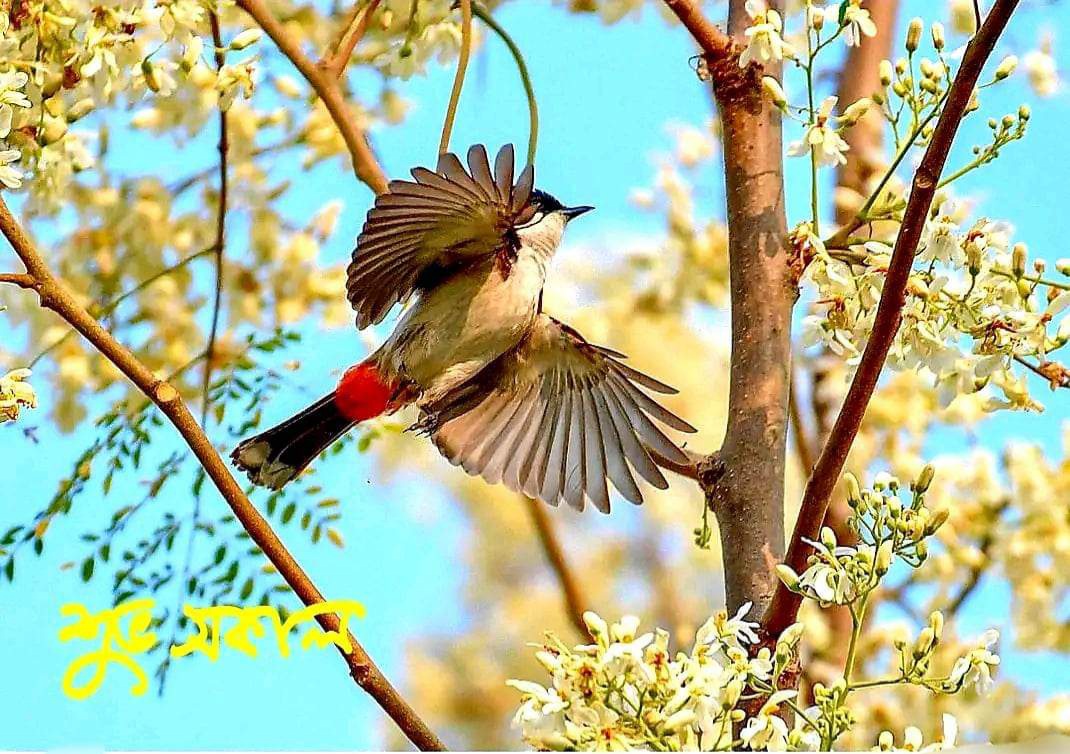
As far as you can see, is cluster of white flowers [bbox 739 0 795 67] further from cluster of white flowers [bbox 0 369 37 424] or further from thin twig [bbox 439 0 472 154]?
cluster of white flowers [bbox 0 369 37 424]

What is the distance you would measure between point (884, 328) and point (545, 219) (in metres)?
0.94

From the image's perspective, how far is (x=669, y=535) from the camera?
402 centimetres

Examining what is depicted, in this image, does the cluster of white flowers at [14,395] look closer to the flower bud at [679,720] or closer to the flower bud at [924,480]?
the flower bud at [679,720]

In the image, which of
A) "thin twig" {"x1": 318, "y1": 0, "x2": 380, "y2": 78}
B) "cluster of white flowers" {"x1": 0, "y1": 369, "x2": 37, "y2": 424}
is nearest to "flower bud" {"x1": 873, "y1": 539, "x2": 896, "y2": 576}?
"cluster of white flowers" {"x1": 0, "y1": 369, "x2": 37, "y2": 424}

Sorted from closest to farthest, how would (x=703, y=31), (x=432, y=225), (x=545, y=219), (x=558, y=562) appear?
(x=703, y=31)
(x=432, y=225)
(x=545, y=219)
(x=558, y=562)

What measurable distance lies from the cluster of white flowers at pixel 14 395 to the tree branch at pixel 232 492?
89mm

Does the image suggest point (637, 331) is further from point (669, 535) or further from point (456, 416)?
point (456, 416)

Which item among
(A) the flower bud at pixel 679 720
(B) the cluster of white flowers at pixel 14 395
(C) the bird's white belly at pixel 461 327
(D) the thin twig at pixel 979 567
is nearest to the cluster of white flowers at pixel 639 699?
(A) the flower bud at pixel 679 720

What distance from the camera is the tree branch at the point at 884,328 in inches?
41.8

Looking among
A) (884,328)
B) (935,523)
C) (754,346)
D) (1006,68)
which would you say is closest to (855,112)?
(1006,68)

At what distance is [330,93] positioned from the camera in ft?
5.80

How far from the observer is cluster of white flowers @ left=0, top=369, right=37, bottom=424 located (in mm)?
1227

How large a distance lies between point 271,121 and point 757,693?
1.64 m

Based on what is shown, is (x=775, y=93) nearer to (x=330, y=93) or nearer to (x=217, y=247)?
(x=330, y=93)
